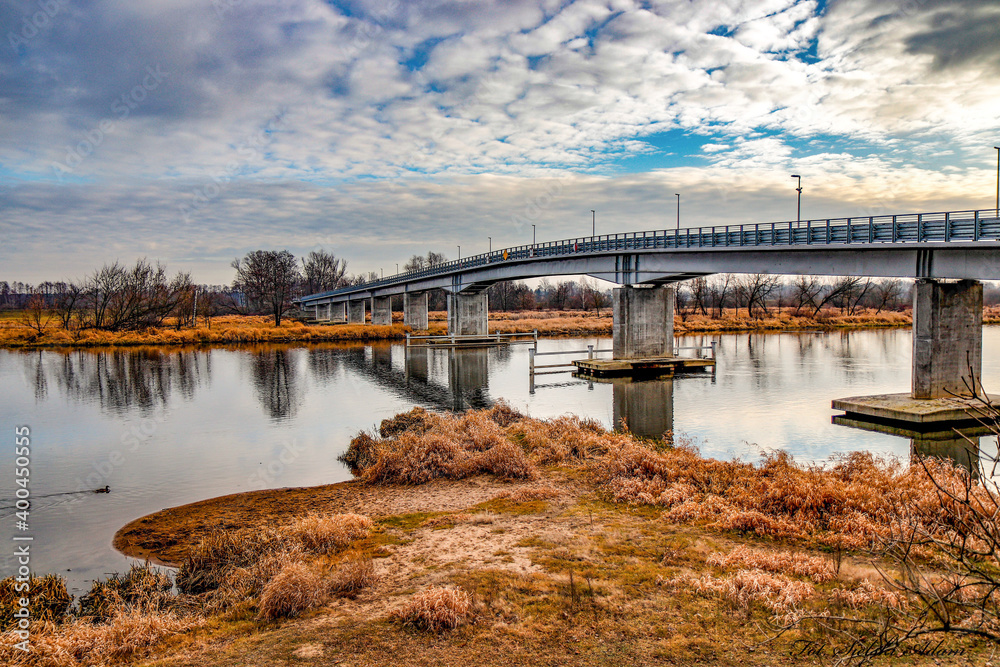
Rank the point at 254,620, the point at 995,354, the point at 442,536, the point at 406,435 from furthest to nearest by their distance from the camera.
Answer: the point at 995,354 → the point at 406,435 → the point at 442,536 → the point at 254,620

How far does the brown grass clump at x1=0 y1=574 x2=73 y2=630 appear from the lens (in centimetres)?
892

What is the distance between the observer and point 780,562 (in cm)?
956

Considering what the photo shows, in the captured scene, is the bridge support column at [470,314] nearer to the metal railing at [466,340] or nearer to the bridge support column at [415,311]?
the metal railing at [466,340]

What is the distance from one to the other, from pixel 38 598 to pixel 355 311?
11060cm

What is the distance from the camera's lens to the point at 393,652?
740cm

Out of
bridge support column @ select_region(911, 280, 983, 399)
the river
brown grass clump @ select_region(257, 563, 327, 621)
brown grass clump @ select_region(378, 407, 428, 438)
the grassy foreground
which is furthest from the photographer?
bridge support column @ select_region(911, 280, 983, 399)

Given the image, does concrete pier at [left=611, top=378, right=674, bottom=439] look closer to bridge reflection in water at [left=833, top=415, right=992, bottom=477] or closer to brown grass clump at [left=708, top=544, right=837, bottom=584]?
bridge reflection in water at [left=833, top=415, right=992, bottom=477]

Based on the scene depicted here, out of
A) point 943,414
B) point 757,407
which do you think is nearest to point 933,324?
point 943,414

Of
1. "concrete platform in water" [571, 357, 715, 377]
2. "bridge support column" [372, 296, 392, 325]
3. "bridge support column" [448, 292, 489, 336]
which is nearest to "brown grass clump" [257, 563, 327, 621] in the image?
"concrete platform in water" [571, 357, 715, 377]

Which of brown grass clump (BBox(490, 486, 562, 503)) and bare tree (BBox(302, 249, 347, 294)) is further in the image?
bare tree (BBox(302, 249, 347, 294))

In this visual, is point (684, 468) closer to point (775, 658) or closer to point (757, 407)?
point (775, 658)

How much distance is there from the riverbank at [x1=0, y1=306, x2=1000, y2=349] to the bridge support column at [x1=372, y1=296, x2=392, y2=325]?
1169 centimetres

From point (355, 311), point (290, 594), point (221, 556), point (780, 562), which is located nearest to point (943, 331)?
point (780, 562)

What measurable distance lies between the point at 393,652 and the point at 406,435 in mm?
12042
